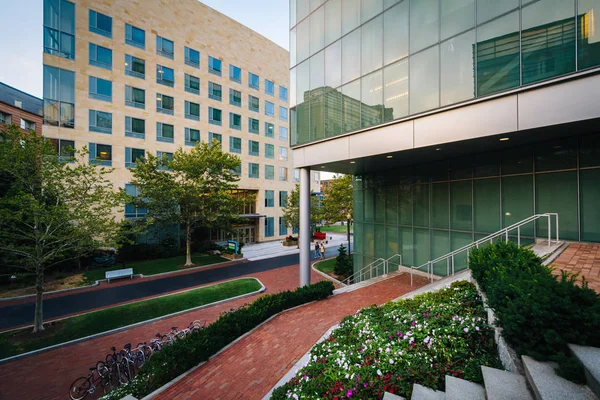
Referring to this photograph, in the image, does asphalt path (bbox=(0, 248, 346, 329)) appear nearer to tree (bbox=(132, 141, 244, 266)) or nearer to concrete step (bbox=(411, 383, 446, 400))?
tree (bbox=(132, 141, 244, 266))

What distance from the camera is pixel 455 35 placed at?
339 inches

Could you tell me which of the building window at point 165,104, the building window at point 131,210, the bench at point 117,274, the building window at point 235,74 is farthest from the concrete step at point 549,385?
the building window at point 235,74

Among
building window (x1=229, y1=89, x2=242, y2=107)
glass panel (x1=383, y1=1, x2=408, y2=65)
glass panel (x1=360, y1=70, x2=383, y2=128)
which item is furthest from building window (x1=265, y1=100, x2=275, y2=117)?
glass panel (x1=383, y1=1, x2=408, y2=65)

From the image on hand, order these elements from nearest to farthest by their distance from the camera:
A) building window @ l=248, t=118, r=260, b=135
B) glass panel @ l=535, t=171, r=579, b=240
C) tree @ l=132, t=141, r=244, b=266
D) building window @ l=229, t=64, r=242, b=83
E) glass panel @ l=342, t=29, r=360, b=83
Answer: glass panel @ l=535, t=171, r=579, b=240, glass panel @ l=342, t=29, r=360, b=83, tree @ l=132, t=141, r=244, b=266, building window @ l=229, t=64, r=242, b=83, building window @ l=248, t=118, r=260, b=135

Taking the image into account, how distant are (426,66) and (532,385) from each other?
376 inches

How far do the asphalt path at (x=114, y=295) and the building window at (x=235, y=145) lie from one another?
17.3 m

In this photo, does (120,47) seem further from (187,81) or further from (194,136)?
(194,136)

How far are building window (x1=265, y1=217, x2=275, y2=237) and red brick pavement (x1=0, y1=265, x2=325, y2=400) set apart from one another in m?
24.8

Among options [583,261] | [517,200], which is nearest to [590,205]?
[517,200]

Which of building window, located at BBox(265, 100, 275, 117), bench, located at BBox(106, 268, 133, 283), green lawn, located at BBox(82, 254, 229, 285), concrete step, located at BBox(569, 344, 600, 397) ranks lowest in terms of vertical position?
green lawn, located at BBox(82, 254, 229, 285)

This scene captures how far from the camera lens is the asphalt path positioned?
507 inches

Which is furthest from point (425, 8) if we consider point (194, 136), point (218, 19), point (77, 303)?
point (218, 19)

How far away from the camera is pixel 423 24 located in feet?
30.8

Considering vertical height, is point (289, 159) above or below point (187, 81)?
below
